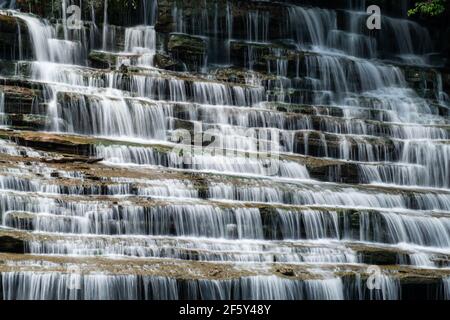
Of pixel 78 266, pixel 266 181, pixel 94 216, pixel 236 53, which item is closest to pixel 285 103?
pixel 236 53

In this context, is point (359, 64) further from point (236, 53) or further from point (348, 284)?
point (348, 284)

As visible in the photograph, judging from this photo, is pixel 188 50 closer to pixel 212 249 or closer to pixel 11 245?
pixel 212 249

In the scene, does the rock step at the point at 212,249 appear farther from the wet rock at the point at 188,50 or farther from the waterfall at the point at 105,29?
the waterfall at the point at 105,29

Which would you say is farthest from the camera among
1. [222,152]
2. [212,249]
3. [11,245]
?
[222,152]

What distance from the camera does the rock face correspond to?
14.6 m

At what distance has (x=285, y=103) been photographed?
25.3m

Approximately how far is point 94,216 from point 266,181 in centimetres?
526

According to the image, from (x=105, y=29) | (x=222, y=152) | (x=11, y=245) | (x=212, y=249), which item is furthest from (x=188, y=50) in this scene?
(x=11, y=245)

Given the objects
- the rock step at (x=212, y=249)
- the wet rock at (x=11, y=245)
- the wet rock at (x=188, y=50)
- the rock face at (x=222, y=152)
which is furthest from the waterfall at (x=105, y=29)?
the wet rock at (x=11, y=245)

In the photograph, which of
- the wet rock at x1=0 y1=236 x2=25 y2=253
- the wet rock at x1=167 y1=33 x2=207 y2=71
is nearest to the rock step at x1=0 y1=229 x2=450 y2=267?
the wet rock at x1=0 y1=236 x2=25 y2=253

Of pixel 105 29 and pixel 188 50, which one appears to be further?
pixel 105 29

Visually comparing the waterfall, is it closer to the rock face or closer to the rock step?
the rock face

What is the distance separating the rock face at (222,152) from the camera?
48.0 ft

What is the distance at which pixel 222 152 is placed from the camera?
2106 centimetres
